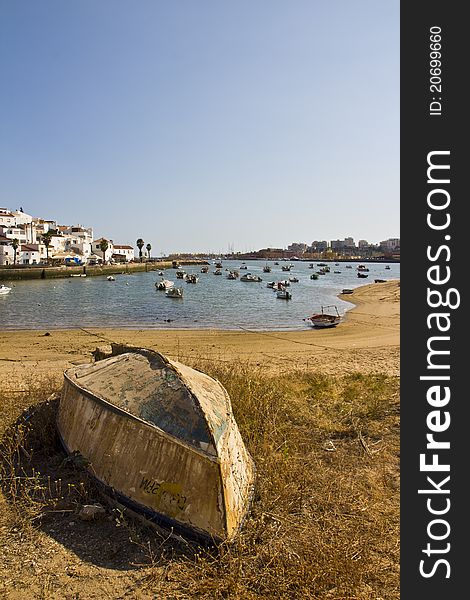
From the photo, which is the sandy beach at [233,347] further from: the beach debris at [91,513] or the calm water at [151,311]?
the beach debris at [91,513]

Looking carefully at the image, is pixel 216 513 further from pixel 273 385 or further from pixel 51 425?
pixel 273 385

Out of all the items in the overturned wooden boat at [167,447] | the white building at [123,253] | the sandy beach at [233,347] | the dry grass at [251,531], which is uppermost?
the white building at [123,253]

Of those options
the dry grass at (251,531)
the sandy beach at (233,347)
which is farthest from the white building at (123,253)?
the dry grass at (251,531)

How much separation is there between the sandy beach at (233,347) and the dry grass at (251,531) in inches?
257

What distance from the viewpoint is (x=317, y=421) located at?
27.9 ft

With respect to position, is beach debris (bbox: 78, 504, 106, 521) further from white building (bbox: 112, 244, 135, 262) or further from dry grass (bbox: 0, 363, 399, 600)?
white building (bbox: 112, 244, 135, 262)

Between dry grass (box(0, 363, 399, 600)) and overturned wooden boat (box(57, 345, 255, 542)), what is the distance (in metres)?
0.25

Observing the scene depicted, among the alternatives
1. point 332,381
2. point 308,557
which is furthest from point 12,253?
point 308,557

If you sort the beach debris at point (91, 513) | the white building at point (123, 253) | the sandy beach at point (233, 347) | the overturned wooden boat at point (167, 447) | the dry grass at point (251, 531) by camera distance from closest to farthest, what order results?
1. the dry grass at point (251, 531)
2. the overturned wooden boat at point (167, 447)
3. the beach debris at point (91, 513)
4. the sandy beach at point (233, 347)
5. the white building at point (123, 253)

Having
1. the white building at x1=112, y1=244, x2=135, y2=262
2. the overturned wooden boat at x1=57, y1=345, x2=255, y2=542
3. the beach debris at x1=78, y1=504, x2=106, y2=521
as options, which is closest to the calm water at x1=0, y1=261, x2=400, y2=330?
the overturned wooden boat at x1=57, y1=345, x2=255, y2=542

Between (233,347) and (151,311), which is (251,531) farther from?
(151,311)

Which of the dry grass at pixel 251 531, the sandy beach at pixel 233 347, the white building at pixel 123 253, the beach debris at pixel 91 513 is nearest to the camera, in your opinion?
the dry grass at pixel 251 531

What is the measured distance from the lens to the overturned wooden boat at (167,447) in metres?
4.62

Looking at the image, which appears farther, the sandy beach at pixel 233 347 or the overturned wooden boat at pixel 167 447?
the sandy beach at pixel 233 347
